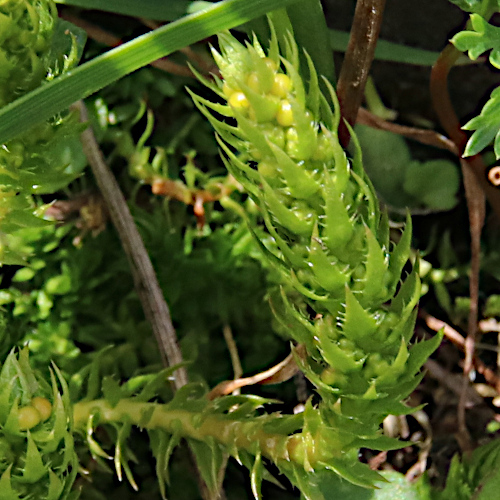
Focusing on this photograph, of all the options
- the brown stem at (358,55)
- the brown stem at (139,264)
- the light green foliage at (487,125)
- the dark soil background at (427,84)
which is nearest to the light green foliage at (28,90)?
the brown stem at (139,264)

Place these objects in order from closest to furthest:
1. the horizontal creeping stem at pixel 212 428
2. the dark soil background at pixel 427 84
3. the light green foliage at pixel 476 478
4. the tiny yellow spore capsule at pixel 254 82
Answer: the tiny yellow spore capsule at pixel 254 82, the horizontal creeping stem at pixel 212 428, the light green foliage at pixel 476 478, the dark soil background at pixel 427 84

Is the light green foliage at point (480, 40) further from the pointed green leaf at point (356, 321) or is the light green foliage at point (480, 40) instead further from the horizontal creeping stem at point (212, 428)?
the horizontal creeping stem at point (212, 428)

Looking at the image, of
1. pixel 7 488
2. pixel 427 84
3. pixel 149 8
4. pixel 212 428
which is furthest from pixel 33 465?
pixel 427 84

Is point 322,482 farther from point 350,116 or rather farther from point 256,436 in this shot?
point 350,116

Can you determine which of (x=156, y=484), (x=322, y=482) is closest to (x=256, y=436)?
(x=322, y=482)

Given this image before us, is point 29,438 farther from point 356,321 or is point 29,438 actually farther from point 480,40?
point 480,40
